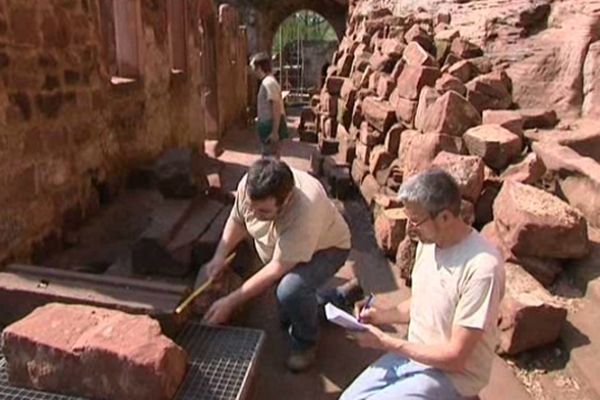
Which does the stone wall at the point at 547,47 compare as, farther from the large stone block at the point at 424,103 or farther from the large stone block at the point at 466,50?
the large stone block at the point at 424,103

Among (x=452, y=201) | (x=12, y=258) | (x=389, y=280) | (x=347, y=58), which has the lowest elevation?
(x=389, y=280)

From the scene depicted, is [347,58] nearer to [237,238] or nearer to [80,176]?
[80,176]

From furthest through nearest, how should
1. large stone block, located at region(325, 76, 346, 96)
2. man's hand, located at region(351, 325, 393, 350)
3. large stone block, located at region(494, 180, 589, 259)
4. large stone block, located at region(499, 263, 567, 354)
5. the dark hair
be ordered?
large stone block, located at region(325, 76, 346, 96)
large stone block, located at region(494, 180, 589, 259)
large stone block, located at region(499, 263, 567, 354)
the dark hair
man's hand, located at region(351, 325, 393, 350)

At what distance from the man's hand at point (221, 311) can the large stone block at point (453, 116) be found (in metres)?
2.62

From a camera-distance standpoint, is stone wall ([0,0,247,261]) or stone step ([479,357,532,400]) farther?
stone wall ([0,0,247,261])

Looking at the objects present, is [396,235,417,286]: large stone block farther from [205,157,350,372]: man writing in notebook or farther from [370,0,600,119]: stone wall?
[370,0,600,119]: stone wall

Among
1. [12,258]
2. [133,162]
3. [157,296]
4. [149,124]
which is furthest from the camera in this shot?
[149,124]

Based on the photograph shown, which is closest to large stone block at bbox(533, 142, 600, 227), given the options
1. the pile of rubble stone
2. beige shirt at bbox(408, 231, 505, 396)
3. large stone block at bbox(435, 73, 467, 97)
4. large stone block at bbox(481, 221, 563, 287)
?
the pile of rubble stone

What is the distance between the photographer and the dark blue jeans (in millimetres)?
2889

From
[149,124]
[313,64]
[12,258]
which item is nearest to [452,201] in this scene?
[12,258]

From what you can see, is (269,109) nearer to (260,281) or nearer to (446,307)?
(260,281)

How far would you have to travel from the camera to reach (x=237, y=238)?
10.2ft

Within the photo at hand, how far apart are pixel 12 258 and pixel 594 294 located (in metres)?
3.53

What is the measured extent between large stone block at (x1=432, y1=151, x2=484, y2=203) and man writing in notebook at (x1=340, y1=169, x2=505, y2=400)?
1931mm
